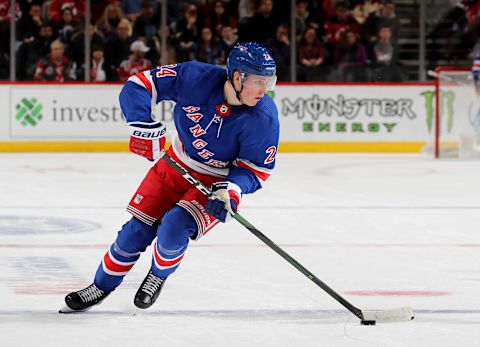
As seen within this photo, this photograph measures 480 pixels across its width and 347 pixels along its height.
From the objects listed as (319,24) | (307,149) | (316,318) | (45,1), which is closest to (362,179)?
(307,149)

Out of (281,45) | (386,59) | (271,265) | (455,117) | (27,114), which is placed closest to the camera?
(271,265)

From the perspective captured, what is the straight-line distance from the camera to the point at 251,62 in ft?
11.8

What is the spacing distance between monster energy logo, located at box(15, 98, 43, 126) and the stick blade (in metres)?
7.74

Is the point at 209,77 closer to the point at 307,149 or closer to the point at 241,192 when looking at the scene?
the point at 241,192

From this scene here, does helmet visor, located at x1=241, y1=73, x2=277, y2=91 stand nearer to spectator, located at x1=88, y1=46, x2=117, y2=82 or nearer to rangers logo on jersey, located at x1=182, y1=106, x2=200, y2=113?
rangers logo on jersey, located at x1=182, y1=106, x2=200, y2=113

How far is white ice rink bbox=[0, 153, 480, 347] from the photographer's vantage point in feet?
11.5

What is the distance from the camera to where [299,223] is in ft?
20.3

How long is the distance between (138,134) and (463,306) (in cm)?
126

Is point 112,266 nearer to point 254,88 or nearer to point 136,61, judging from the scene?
point 254,88

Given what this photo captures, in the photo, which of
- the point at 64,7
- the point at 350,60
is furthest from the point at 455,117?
the point at 64,7

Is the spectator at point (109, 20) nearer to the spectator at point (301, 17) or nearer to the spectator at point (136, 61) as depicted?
the spectator at point (136, 61)

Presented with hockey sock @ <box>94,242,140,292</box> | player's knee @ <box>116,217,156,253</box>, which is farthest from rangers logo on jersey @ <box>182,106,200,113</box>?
hockey sock @ <box>94,242,140,292</box>

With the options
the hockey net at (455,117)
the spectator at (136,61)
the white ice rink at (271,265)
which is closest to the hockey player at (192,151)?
the white ice rink at (271,265)

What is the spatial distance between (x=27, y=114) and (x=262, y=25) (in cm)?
247
